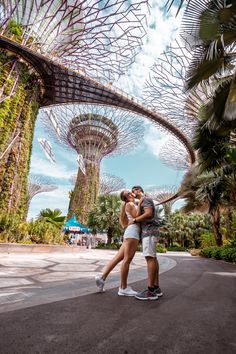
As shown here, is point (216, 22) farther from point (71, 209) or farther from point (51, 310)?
point (71, 209)

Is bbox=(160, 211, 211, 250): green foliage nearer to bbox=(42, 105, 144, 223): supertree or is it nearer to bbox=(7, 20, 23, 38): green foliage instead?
bbox=(42, 105, 144, 223): supertree

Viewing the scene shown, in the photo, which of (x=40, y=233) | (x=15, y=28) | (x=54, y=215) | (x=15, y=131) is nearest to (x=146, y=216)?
(x=40, y=233)

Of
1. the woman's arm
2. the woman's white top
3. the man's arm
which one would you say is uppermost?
the woman's arm

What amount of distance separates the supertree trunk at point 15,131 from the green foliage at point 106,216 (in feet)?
59.0

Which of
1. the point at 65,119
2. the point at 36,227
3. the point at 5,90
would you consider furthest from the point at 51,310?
the point at 65,119

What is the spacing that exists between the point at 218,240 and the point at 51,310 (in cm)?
1761

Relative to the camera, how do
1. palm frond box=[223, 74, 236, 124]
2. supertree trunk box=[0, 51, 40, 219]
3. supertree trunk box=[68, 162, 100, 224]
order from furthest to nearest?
supertree trunk box=[68, 162, 100, 224]
supertree trunk box=[0, 51, 40, 219]
palm frond box=[223, 74, 236, 124]

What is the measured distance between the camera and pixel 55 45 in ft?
55.2

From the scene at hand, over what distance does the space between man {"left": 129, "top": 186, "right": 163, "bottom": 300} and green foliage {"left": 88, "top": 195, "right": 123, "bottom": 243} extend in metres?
28.4

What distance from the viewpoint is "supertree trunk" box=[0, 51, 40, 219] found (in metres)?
13.1

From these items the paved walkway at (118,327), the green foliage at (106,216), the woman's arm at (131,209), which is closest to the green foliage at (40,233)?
the woman's arm at (131,209)

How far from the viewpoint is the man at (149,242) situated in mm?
3350

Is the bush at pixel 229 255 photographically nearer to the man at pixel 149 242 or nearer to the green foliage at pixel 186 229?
the man at pixel 149 242

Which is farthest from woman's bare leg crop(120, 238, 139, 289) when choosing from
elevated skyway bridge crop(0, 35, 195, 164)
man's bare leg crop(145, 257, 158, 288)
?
elevated skyway bridge crop(0, 35, 195, 164)
